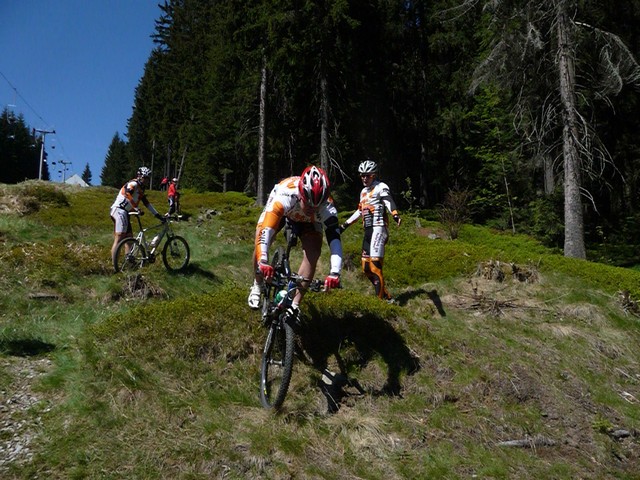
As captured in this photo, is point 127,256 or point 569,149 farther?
point 569,149

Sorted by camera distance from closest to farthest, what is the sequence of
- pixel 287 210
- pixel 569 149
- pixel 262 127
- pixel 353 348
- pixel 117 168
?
pixel 287 210 → pixel 353 348 → pixel 569 149 → pixel 262 127 → pixel 117 168

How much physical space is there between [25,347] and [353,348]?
4.31 m

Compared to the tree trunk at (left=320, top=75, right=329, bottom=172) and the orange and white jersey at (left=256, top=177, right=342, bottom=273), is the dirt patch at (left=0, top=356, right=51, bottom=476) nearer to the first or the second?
the orange and white jersey at (left=256, top=177, right=342, bottom=273)

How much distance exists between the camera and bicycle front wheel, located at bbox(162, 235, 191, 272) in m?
10.7

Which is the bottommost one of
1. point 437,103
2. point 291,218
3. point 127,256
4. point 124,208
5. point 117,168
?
point 127,256

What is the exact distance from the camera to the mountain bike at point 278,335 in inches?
194

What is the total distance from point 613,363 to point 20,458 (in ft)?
26.8

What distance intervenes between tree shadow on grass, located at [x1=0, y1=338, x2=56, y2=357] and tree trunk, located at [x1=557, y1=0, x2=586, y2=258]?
13.5 metres

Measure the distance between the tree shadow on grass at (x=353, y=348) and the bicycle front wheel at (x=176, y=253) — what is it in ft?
16.1

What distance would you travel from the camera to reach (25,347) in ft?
19.6

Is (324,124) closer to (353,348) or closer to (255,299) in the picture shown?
(353,348)

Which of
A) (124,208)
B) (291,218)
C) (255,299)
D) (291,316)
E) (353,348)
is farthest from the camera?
(124,208)

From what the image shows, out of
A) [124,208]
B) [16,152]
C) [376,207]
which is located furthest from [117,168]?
[376,207]

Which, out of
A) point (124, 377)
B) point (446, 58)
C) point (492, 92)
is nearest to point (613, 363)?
point (124, 377)
